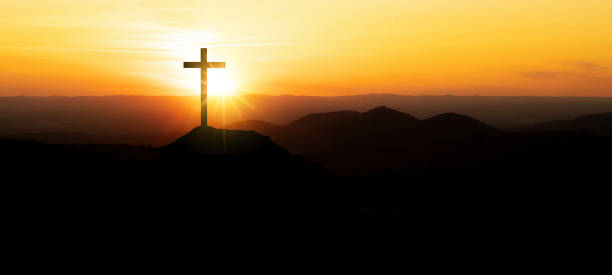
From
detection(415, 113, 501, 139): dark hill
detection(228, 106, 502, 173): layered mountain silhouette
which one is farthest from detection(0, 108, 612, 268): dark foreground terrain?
detection(415, 113, 501, 139): dark hill

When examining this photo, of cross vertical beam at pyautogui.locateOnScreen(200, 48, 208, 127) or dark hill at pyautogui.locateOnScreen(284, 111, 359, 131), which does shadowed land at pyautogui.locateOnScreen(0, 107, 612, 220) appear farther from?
dark hill at pyautogui.locateOnScreen(284, 111, 359, 131)

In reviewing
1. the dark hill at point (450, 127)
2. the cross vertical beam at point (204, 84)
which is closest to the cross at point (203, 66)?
the cross vertical beam at point (204, 84)

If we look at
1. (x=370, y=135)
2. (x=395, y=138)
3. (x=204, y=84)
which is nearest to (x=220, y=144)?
(x=204, y=84)

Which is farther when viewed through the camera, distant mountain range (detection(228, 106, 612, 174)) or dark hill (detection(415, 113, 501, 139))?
dark hill (detection(415, 113, 501, 139))

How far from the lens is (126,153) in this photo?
32562 millimetres

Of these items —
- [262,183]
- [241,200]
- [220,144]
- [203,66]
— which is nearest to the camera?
[241,200]

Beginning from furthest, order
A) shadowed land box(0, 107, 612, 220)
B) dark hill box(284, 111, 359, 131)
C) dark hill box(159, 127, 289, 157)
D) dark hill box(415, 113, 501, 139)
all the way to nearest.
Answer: dark hill box(284, 111, 359, 131), dark hill box(415, 113, 501, 139), dark hill box(159, 127, 289, 157), shadowed land box(0, 107, 612, 220)

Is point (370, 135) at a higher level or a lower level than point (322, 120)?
lower

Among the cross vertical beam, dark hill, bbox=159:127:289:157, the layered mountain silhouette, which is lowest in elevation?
the layered mountain silhouette

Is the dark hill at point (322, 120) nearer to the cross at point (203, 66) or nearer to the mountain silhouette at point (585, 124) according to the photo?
the mountain silhouette at point (585, 124)

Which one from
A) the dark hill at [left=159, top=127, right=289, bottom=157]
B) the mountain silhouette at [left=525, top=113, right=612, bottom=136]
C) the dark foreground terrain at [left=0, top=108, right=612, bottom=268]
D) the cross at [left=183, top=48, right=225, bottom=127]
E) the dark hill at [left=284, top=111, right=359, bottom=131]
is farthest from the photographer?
the mountain silhouette at [left=525, top=113, right=612, bottom=136]

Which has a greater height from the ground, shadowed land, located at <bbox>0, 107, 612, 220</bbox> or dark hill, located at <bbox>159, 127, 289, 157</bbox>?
dark hill, located at <bbox>159, 127, 289, 157</bbox>

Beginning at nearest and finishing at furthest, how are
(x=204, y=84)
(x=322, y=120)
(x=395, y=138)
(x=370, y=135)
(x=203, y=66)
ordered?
(x=203, y=66) < (x=204, y=84) < (x=395, y=138) < (x=370, y=135) < (x=322, y=120)

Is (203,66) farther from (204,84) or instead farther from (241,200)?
(241,200)
